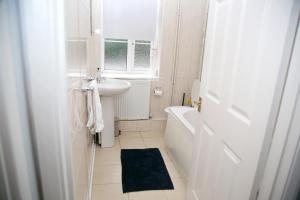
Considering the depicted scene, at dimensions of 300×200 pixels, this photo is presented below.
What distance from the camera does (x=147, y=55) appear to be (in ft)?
A: 10.8

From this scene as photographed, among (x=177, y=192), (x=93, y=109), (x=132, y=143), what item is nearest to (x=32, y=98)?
(x=93, y=109)

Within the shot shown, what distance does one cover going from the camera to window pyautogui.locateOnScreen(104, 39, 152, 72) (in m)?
3.15

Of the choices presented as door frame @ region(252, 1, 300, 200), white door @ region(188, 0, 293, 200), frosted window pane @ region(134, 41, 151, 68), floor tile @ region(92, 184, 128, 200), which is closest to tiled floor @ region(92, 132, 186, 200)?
floor tile @ region(92, 184, 128, 200)

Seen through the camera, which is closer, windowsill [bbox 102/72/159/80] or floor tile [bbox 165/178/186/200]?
floor tile [bbox 165/178/186/200]

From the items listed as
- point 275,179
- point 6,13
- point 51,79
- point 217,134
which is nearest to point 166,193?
point 217,134

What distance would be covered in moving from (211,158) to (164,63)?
1.98 metres

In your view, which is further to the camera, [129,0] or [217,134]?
[129,0]

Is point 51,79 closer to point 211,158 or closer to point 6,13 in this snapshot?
point 6,13

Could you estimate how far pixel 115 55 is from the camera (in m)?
3.21

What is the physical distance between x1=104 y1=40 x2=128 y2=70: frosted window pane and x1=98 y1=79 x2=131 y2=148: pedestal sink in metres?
0.43

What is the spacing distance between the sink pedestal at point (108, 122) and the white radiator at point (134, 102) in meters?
0.37

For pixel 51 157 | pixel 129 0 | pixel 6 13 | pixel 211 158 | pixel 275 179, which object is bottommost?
pixel 211 158

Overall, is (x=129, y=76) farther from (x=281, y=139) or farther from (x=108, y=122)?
(x=281, y=139)

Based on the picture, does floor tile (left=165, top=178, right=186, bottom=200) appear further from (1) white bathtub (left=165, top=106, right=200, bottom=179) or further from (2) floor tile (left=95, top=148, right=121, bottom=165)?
(2) floor tile (left=95, top=148, right=121, bottom=165)
